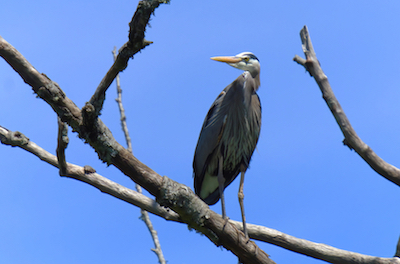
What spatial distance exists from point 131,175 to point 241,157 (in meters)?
2.22

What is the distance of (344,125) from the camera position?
330 cm

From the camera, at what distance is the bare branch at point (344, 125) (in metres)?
3.30

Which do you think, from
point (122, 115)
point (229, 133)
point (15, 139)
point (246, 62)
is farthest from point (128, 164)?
point (122, 115)

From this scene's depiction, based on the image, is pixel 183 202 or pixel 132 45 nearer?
pixel 132 45

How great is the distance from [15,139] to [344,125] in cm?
311

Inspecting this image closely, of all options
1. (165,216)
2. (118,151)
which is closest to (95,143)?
(118,151)

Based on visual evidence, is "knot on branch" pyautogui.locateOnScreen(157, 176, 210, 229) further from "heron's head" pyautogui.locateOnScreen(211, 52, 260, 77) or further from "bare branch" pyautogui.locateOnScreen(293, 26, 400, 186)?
"heron's head" pyautogui.locateOnScreen(211, 52, 260, 77)

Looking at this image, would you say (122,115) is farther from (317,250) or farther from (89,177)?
(317,250)

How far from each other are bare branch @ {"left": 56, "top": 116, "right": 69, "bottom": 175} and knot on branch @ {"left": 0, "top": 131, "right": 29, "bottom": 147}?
0.53m

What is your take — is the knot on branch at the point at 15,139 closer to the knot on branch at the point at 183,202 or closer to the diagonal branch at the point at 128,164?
the diagonal branch at the point at 128,164

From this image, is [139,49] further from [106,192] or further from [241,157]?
[241,157]

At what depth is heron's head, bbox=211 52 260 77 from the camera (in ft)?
15.1

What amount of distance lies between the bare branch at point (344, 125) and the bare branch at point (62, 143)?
2.10 meters

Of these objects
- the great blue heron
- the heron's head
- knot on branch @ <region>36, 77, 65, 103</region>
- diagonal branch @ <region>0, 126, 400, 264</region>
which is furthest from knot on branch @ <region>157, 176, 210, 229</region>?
the heron's head
